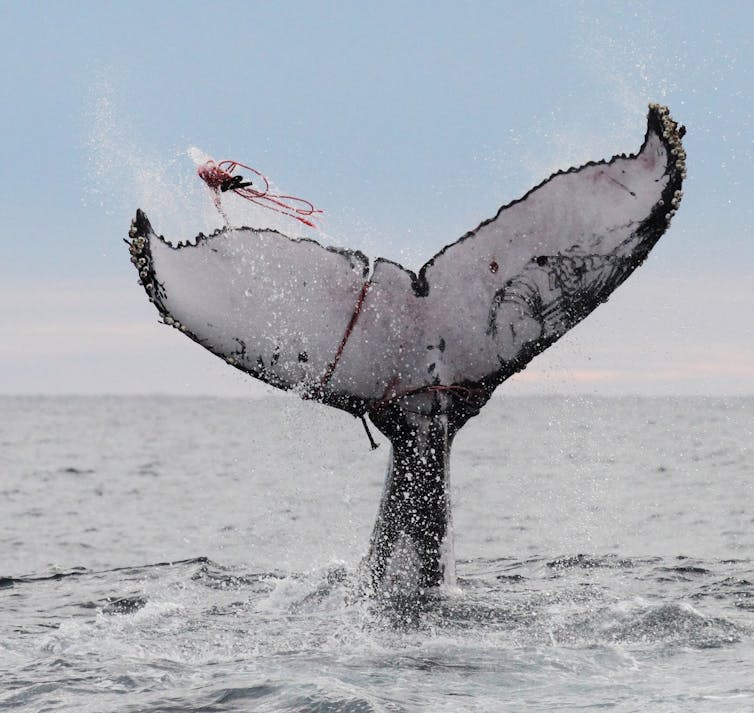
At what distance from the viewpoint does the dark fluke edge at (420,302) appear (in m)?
5.98

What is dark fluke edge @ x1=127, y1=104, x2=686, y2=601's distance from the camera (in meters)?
5.98

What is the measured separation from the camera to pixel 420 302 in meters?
6.39

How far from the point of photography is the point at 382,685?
596cm

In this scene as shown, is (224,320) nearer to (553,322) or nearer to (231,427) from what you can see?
(553,322)

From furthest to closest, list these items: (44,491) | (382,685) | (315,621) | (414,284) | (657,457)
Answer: (657,457)
(44,491)
(315,621)
(414,284)
(382,685)

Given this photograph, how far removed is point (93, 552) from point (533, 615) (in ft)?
29.4

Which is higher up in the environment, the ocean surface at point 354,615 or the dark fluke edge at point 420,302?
the dark fluke edge at point 420,302

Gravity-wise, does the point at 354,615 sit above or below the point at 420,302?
below

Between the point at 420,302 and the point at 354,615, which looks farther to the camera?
the point at 354,615

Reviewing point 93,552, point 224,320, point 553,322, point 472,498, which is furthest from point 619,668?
point 472,498

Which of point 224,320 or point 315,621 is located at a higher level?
point 224,320

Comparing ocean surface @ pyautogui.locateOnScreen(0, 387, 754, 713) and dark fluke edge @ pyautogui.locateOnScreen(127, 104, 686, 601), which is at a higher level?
dark fluke edge @ pyautogui.locateOnScreen(127, 104, 686, 601)

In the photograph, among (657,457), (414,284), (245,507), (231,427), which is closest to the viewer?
(414,284)

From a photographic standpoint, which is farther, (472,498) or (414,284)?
(472,498)
